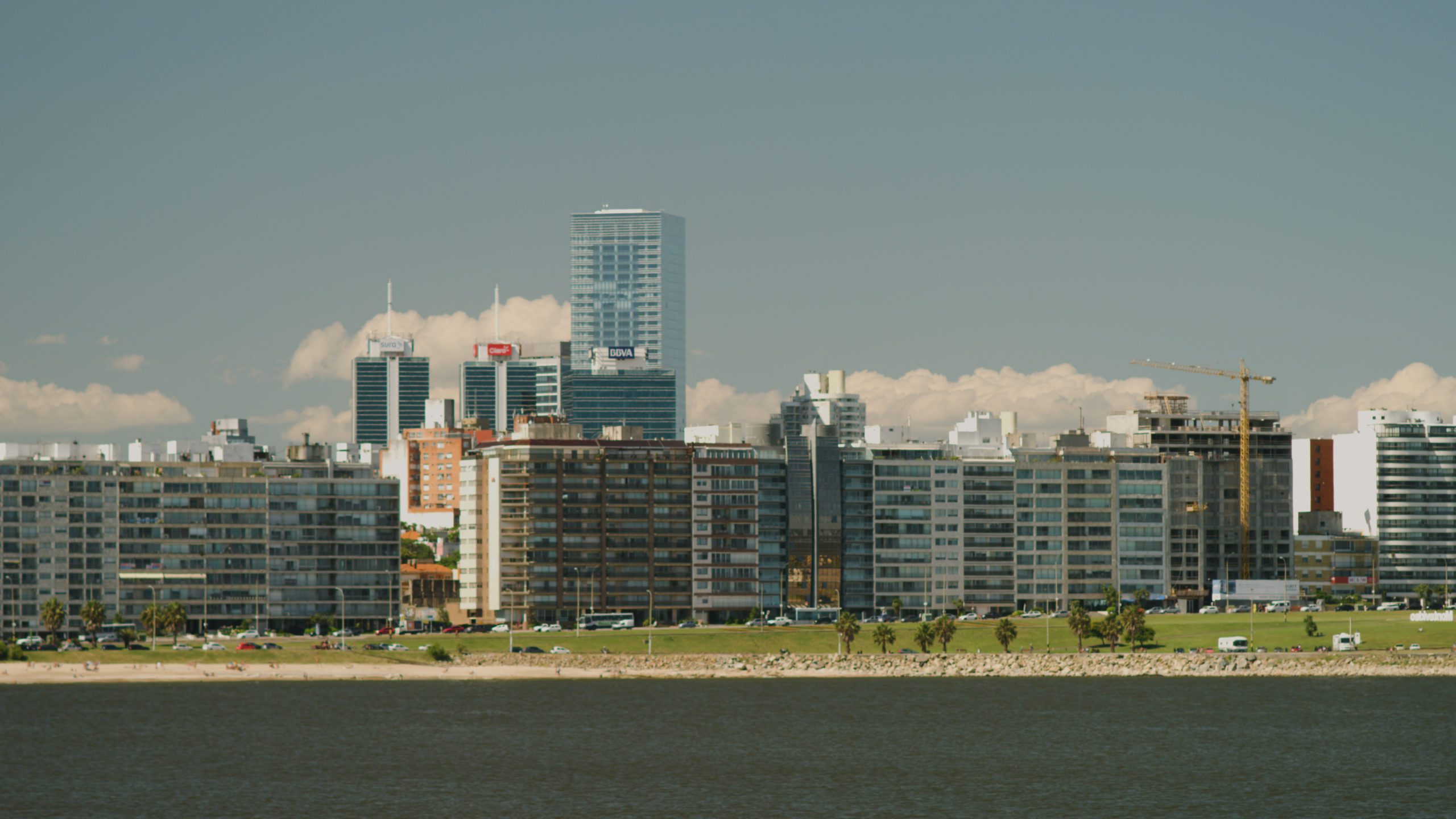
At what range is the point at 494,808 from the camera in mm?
133875

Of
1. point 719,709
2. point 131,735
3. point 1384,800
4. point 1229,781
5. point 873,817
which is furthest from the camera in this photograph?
point 719,709

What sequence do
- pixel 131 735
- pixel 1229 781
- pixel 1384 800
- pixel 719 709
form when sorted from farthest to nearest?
pixel 719 709 → pixel 131 735 → pixel 1229 781 → pixel 1384 800

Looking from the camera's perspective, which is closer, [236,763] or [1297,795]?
[1297,795]

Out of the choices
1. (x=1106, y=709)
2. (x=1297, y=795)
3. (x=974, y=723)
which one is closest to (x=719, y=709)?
(x=974, y=723)

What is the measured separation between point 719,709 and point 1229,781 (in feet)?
198

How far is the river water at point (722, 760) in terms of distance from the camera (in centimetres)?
13612

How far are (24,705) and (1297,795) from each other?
412 ft

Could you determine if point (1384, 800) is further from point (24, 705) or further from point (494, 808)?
point (24, 705)

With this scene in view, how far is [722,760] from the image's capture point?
158 metres

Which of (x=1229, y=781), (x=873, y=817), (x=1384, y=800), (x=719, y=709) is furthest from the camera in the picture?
(x=719, y=709)

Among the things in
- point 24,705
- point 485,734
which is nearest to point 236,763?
point 485,734

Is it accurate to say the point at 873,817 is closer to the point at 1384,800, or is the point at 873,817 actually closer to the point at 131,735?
the point at 1384,800

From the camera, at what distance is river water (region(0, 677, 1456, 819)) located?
136125 millimetres

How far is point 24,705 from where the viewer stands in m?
198
